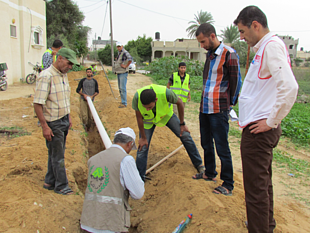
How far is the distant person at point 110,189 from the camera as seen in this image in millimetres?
2066

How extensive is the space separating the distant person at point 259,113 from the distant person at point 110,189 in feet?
3.36

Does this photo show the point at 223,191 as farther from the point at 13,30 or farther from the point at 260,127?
the point at 13,30

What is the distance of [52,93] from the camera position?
118 inches

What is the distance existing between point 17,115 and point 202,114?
21.5 feet

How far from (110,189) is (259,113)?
1477 millimetres

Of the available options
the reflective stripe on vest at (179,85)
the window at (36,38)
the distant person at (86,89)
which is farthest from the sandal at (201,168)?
the window at (36,38)

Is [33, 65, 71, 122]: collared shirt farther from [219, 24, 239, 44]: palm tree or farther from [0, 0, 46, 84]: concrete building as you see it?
[219, 24, 239, 44]: palm tree

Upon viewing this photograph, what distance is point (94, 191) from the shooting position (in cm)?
214

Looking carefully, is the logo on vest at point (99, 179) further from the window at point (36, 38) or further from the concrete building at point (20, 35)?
the window at point (36, 38)

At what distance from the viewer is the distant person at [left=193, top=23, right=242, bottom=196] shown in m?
2.89

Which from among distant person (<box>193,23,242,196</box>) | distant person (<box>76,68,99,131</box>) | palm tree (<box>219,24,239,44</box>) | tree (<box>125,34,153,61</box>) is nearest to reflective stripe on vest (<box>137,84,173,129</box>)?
distant person (<box>193,23,242,196</box>)

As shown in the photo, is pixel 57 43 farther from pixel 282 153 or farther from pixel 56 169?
pixel 282 153

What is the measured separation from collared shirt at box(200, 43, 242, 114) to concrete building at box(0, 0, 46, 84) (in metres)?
13.4

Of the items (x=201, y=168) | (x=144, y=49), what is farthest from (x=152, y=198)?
(x=144, y=49)
